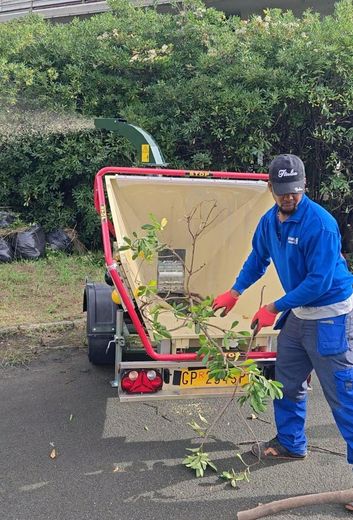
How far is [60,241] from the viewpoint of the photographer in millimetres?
8055

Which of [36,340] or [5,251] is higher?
[5,251]

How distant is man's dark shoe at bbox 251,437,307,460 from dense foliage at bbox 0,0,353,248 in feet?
15.5

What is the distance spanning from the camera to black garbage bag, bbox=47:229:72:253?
8.03 m

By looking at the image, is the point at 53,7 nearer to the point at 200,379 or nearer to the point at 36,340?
the point at 36,340

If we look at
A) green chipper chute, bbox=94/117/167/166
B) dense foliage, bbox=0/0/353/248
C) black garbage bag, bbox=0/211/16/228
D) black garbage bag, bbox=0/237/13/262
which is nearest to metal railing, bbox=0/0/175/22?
dense foliage, bbox=0/0/353/248

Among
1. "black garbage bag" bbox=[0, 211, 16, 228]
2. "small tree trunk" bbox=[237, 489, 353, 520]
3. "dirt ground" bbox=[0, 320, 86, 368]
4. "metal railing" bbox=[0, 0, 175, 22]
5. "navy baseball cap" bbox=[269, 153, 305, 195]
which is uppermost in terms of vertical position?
"metal railing" bbox=[0, 0, 175, 22]

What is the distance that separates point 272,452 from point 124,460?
37.9 inches

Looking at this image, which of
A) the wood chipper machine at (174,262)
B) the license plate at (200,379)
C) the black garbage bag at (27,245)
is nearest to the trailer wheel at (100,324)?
the wood chipper machine at (174,262)

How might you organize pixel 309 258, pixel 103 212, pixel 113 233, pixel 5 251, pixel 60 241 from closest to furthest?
pixel 309 258, pixel 103 212, pixel 113 233, pixel 5 251, pixel 60 241

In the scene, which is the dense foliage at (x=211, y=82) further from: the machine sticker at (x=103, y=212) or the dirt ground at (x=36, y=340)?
the machine sticker at (x=103, y=212)

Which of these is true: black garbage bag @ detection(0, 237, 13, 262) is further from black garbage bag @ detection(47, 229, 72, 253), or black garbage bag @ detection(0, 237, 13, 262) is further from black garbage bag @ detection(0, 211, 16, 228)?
black garbage bag @ detection(47, 229, 72, 253)

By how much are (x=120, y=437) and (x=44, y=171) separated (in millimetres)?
5338

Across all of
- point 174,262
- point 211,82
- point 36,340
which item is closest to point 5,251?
point 36,340

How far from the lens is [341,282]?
309 cm
